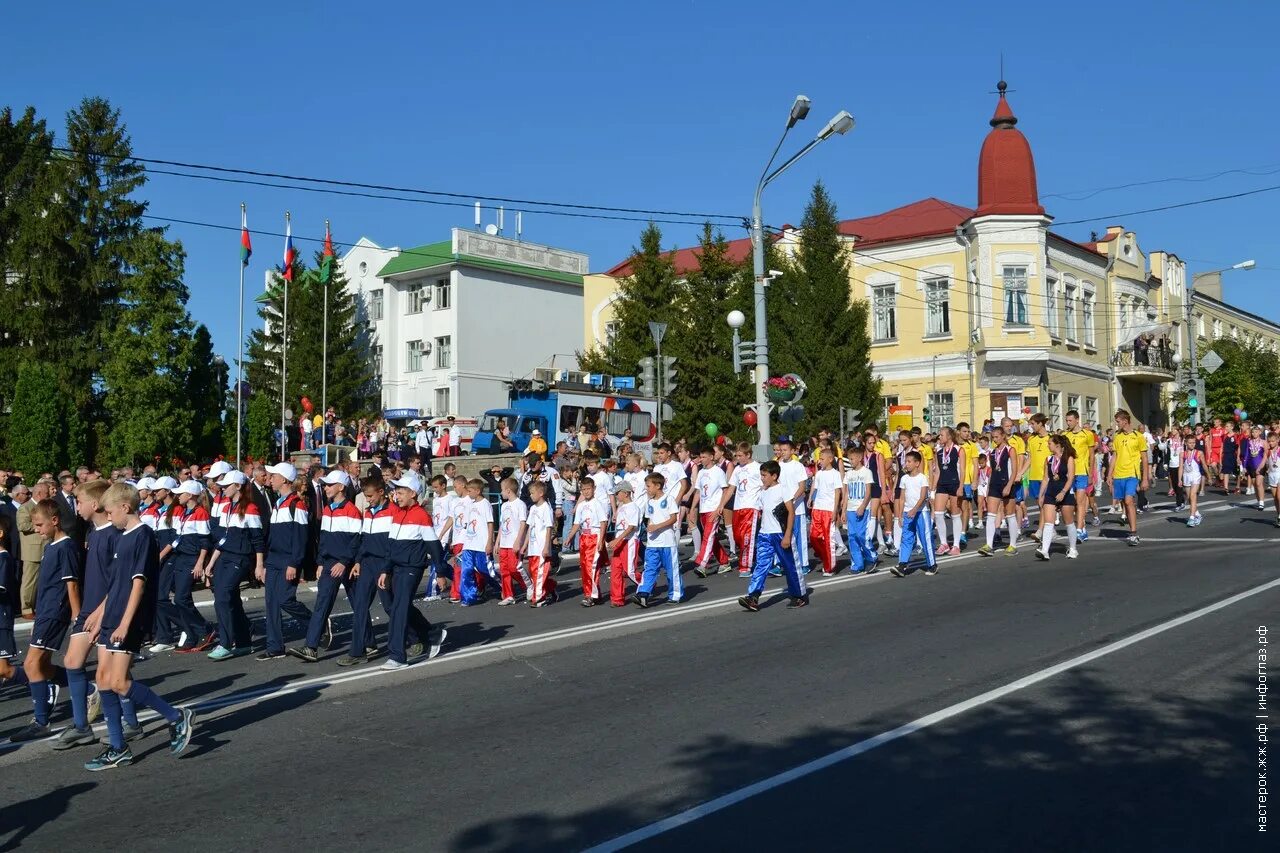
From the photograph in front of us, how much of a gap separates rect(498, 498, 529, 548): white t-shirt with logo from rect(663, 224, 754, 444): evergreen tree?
29.4m

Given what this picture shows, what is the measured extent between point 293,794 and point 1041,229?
41.0 meters

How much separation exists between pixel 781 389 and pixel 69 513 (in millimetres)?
13311

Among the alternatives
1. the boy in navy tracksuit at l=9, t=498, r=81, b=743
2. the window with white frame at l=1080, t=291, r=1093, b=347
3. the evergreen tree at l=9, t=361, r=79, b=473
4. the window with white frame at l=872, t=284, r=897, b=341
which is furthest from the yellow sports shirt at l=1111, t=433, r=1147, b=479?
the evergreen tree at l=9, t=361, r=79, b=473

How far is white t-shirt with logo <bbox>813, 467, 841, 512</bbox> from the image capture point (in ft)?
49.6

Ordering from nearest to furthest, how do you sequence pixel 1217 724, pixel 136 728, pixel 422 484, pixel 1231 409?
pixel 1217 724
pixel 136 728
pixel 422 484
pixel 1231 409

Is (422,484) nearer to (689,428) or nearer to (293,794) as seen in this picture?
(293,794)

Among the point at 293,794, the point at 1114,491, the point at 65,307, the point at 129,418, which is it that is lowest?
the point at 293,794

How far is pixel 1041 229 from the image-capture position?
42875mm

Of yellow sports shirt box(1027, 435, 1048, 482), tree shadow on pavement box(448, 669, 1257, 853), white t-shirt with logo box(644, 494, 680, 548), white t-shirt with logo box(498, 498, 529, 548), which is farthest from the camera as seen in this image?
yellow sports shirt box(1027, 435, 1048, 482)

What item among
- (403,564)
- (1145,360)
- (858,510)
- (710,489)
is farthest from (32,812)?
(1145,360)

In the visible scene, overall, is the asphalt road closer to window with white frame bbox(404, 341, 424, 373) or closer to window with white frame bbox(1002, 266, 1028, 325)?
window with white frame bbox(1002, 266, 1028, 325)

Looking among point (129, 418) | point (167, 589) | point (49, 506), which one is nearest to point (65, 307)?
point (129, 418)

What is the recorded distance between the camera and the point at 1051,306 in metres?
43.8

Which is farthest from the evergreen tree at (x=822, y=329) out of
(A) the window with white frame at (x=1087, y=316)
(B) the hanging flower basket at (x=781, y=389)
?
(B) the hanging flower basket at (x=781, y=389)
